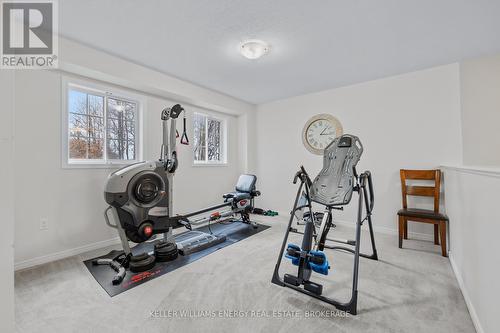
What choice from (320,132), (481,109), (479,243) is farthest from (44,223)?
(481,109)

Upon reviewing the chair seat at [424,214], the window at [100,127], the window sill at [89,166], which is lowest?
the chair seat at [424,214]

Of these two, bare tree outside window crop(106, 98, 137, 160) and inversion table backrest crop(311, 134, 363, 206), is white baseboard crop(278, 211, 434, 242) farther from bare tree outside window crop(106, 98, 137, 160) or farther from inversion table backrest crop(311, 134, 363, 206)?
bare tree outside window crop(106, 98, 137, 160)

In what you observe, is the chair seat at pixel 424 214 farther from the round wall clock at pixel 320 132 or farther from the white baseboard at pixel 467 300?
the round wall clock at pixel 320 132

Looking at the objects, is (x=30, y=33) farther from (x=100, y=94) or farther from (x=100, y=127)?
(x=100, y=127)

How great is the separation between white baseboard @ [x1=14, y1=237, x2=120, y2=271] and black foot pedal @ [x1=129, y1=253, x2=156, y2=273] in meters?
0.92

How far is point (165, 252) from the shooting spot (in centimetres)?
243

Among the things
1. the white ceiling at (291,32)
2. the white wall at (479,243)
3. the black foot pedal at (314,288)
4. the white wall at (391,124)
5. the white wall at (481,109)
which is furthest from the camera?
the white wall at (391,124)

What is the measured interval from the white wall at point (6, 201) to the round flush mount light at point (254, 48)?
2.10m

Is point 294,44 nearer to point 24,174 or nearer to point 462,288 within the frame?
point 462,288

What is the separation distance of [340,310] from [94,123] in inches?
137

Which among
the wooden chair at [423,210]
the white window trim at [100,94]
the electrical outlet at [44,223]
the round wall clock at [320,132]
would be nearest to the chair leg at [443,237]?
the wooden chair at [423,210]

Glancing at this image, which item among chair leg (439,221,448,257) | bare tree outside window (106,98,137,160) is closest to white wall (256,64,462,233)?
chair leg (439,221,448,257)

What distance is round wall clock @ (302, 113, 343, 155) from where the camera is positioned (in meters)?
3.99

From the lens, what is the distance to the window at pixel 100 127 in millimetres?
2729
